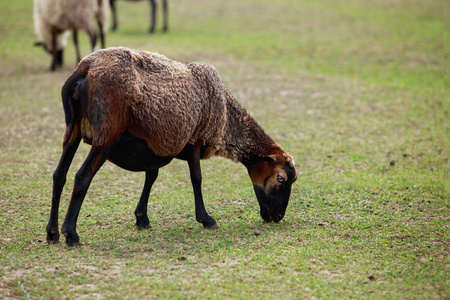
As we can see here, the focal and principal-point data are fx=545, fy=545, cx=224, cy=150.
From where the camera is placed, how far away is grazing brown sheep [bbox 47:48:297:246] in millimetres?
5676

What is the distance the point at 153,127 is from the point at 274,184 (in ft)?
5.94

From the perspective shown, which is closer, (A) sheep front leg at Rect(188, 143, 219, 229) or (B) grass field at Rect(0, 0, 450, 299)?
(B) grass field at Rect(0, 0, 450, 299)

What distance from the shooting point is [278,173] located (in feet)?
22.5

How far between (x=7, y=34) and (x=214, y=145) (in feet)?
50.7

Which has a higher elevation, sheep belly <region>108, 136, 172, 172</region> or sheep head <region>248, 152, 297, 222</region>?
sheep belly <region>108, 136, 172, 172</region>

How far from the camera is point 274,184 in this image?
6.87 m

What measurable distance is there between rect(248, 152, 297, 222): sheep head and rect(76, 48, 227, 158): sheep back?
2.32 ft

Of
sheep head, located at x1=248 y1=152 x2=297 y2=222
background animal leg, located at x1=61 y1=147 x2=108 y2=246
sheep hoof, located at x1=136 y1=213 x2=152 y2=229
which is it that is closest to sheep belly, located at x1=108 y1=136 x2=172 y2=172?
background animal leg, located at x1=61 y1=147 x2=108 y2=246

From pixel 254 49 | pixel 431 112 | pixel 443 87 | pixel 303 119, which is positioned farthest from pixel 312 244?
pixel 254 49

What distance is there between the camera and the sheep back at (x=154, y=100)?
5.64m

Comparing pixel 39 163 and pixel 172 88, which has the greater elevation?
pixel 172 88

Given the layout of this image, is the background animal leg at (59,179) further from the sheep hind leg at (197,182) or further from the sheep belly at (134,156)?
the sheep hind leg at (197,182)

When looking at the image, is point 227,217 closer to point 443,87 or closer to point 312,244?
point 312,244

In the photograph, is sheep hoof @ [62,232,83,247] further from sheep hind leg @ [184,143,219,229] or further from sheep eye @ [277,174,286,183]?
sheep eye @ [277,174,286,183]
